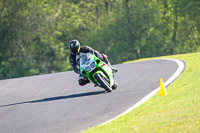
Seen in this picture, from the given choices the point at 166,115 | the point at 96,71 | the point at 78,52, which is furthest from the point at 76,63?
the point at 166,115

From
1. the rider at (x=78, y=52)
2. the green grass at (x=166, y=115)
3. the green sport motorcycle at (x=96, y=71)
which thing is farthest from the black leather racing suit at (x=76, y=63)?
the green grass at (x=166, y=115)

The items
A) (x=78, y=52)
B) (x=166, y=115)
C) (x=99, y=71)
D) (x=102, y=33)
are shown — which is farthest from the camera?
(x=102, y=33)

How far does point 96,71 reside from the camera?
38.7 ft

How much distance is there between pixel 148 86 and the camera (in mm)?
12266

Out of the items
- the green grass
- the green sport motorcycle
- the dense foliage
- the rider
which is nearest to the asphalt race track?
the green sport motorcycle

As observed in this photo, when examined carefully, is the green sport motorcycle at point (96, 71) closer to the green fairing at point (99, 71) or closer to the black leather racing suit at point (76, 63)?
the green fairing at point (99, 71)

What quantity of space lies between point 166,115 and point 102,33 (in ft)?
157

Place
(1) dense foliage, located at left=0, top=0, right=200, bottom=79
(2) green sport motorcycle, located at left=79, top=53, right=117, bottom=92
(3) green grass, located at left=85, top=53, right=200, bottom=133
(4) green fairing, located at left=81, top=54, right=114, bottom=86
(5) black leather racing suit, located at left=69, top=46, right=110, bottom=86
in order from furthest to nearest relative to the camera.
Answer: (1) dense foliage, located at left=0, top=0, right=200, bottom=79, (5) black leather racing suit, located at left=69, top=46, right=110, bottom=86, (4) green fairing, located at left=81, top=54, right=114, bottom=86, (2) green sport motorcycle, located at left=79, top=53, right=117, bottom=92, (3) green grass, located at left=85, top=53, right=200, bottom=133

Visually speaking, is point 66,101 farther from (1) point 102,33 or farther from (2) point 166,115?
(1) point 102,33

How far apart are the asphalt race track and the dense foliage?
3409 cm

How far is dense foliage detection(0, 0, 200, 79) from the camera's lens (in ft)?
169

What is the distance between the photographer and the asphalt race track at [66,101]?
889 centimetres

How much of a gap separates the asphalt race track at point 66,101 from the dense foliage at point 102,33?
3409 cm

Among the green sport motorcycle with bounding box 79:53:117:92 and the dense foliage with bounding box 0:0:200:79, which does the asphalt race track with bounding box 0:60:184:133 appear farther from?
the dense foliage with bounding box 0:0:200:79
